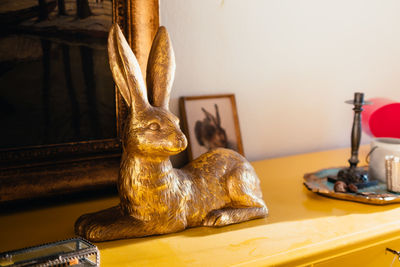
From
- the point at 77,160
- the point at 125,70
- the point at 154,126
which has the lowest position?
the point at 77,160

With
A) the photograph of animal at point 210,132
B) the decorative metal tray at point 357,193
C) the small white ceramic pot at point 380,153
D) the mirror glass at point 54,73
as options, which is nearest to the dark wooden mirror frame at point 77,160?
the mirror glass at point 54,73

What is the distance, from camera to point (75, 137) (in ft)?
2.96

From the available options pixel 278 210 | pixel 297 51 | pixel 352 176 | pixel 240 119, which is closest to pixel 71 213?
pixel 278 210

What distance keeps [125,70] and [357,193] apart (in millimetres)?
666

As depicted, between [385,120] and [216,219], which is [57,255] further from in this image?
[385,120]

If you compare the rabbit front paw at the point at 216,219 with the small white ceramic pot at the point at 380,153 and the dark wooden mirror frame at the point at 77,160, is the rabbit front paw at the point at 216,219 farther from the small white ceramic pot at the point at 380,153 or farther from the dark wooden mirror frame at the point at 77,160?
the small white ceramic pot at the point at 380,153

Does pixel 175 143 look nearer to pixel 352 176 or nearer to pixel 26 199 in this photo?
pixel 26 199

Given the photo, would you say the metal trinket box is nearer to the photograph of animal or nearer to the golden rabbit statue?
the golden rabbit statue

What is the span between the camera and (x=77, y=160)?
2.96ft

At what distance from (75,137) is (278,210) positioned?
51cm

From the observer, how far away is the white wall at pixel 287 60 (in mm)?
1125

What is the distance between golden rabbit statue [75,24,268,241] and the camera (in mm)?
676

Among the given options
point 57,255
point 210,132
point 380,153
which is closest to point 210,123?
point 210,132

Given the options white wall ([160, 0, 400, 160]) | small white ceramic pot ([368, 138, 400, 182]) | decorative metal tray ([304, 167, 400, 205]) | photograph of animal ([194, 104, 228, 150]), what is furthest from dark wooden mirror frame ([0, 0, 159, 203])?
small white ceramic pot ([368, 138, 400, 182])
